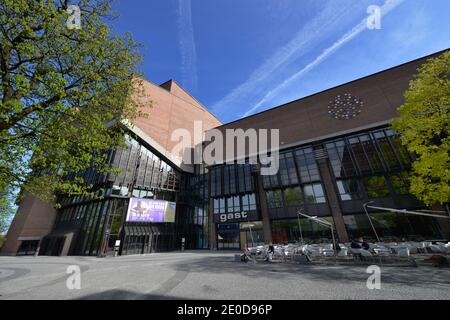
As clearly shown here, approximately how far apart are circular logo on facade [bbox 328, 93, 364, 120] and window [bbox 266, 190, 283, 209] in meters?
14.4

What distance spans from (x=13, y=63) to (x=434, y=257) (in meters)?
21.9

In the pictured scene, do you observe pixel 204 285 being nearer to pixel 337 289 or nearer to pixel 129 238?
pixel 337 289

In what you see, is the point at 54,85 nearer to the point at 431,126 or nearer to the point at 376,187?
the point at 431,126

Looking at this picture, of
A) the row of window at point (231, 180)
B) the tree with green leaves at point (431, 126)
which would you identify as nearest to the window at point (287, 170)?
the row of window at point (231, 180)

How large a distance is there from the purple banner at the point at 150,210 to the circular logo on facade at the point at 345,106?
97.0ft

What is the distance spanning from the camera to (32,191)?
8.35 metres

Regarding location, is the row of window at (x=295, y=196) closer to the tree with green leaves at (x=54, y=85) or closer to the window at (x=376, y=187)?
the window at (x=376, y=187)

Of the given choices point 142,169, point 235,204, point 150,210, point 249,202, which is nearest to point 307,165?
point 249,202

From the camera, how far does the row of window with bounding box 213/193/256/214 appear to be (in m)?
29.5

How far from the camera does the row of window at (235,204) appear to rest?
2950cm

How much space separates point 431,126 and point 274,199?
18.7 meters

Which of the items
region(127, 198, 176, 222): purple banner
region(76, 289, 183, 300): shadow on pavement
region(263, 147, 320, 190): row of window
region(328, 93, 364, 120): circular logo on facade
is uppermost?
region(328, 93, 364, 120): circular logo on facade

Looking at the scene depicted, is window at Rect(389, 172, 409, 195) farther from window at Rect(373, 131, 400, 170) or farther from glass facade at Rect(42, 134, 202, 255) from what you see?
glass facade at Rect(42, 134, 202, 255)

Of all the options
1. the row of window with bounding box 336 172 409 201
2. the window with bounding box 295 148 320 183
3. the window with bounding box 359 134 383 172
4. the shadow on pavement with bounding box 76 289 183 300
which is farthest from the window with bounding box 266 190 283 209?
the shadow on pavement with bounding box 76 289 183 300
